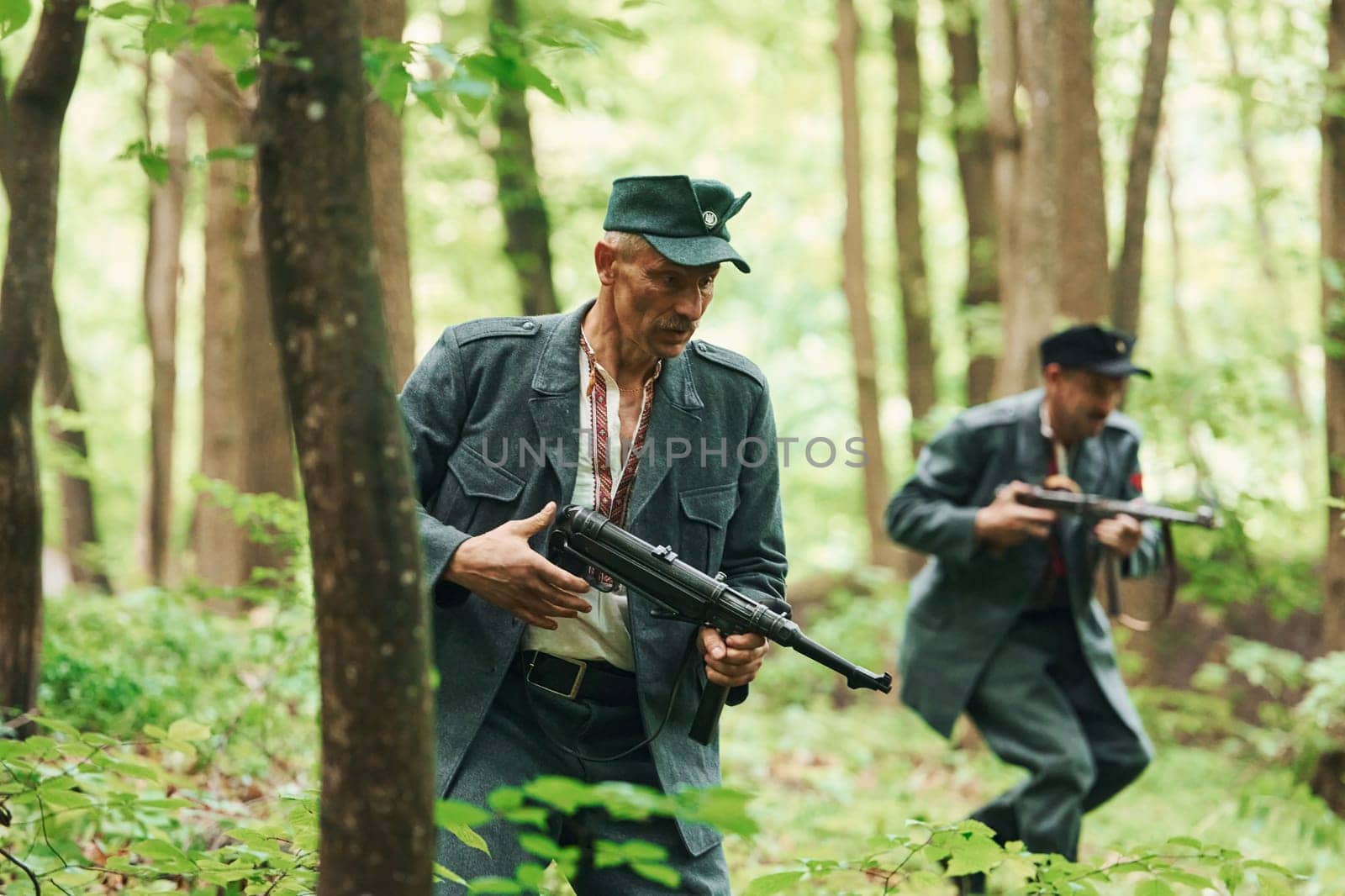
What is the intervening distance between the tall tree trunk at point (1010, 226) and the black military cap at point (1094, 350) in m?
3.39

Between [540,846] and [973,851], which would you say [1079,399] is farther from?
[540,846]

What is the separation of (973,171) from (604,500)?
13.6 m

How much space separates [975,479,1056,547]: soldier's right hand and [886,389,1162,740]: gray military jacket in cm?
7

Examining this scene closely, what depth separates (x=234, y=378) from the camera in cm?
1217

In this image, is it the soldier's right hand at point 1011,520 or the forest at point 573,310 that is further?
the soldier's right hand at point 1011,520

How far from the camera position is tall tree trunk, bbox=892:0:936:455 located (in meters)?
15.7

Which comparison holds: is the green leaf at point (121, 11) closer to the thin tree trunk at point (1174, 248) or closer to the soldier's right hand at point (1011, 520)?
the soldier's right hand at point (1011, 520)

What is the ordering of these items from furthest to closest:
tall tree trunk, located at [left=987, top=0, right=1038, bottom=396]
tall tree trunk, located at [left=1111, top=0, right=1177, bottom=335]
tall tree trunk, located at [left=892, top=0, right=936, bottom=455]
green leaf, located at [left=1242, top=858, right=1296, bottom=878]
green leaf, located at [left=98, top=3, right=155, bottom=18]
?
tall tree trunk, located at [left=892, top=0, right=936, bottom=455]
tall tree trunk, located at [left=1111, top=0, right=1177, bottom=335]
tall tree trunk, located at [left=987, top=0, right=1038, bottom=396]
green leaf, located at [left=98, top=3, right=155, bottom=18]
green leaf, located at [left=1242, top=858, right=1296, bottom=878]

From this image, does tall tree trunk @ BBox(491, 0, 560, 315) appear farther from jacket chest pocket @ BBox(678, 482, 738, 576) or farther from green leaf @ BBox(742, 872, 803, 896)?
green leaf @ BBox(742, 872, 803, 896)

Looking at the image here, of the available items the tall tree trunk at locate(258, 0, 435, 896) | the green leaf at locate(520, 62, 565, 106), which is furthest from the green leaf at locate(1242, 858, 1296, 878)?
the green leaf at locate(520, 62, 565, 106)

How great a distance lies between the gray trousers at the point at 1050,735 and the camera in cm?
545

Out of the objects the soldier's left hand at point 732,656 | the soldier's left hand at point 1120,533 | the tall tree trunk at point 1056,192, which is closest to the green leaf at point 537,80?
the soldier's left hand at point 732,656

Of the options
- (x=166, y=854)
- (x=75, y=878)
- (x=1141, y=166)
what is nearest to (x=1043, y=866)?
(x=166, y=854)

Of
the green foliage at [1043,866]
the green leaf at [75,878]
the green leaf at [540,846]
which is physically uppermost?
the green leaf at [540,846]
